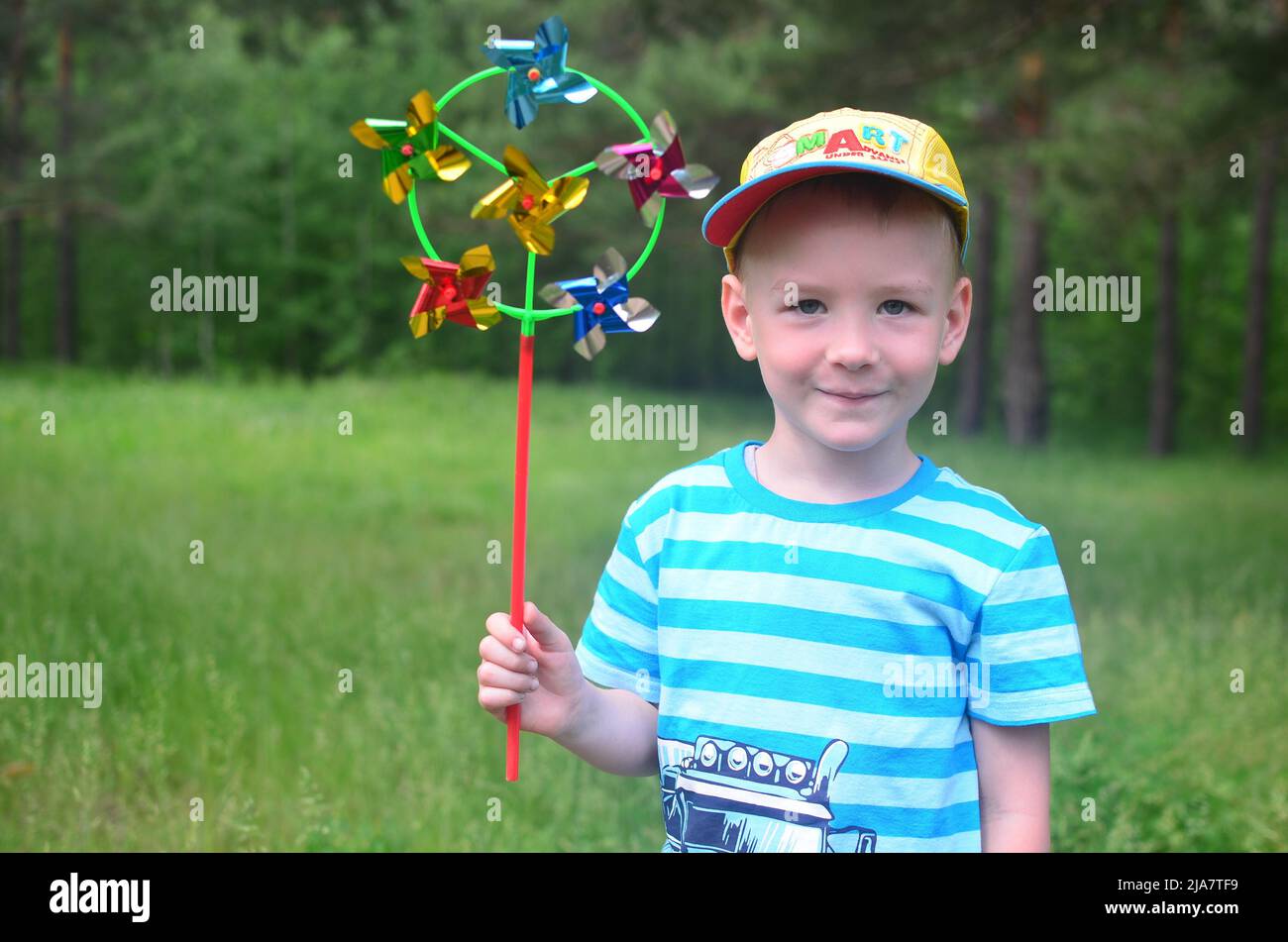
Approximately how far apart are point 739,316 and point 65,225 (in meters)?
26.1

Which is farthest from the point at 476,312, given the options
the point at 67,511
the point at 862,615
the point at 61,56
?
the point at 61,56

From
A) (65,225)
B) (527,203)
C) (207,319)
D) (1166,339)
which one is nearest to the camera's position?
(527,203)

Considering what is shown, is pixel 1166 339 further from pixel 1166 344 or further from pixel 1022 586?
pixel 1022 586

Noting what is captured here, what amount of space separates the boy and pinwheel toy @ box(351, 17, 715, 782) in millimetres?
177

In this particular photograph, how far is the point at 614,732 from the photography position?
2104 mm

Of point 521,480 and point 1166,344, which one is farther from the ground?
point 1166,344

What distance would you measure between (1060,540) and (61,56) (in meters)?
20.0

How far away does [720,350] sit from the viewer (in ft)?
120

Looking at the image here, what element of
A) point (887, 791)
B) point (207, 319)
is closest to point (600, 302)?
point (887, 791)

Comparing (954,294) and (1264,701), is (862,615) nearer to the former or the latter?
(954,294)

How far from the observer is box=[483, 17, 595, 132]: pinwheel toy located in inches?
70.8

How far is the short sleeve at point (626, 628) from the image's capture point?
2.15 meters

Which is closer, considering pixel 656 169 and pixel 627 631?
pixel 656 169

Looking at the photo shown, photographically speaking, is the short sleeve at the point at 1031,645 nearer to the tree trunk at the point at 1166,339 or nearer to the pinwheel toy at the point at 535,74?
the pinwheel toy at the point at 535,74
